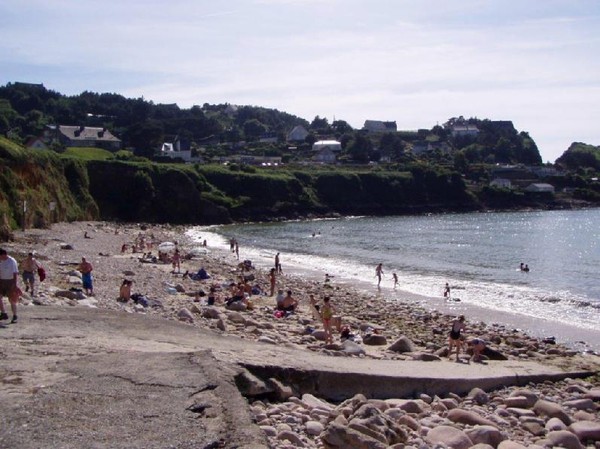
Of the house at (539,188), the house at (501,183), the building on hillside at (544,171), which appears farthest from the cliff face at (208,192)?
→ the building on hillside at (544,171)

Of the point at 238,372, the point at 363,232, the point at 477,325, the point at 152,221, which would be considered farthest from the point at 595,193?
the point at 238,372

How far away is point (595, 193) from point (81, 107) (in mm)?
107782

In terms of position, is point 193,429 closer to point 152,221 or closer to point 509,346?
point 509,346

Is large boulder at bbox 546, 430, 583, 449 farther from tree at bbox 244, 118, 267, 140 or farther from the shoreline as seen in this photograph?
tree at bbox 244, 118, 267, 140

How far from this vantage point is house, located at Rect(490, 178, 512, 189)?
5015 inches

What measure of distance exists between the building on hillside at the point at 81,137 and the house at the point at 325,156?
4298 cm

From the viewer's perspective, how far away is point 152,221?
8231 cm

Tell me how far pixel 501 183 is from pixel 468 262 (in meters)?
91.6

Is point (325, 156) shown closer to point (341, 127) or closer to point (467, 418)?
point (341, 127)

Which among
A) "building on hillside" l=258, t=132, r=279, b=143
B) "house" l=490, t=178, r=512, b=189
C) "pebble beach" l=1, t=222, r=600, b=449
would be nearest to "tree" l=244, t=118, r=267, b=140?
"building on hillside" l=258, t=132, r=279, b=143

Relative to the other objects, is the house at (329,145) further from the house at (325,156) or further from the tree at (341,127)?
the tree at (341,127)

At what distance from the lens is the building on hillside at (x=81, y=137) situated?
113062 mm

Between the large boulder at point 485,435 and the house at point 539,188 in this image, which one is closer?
the large boulder at point 485,435

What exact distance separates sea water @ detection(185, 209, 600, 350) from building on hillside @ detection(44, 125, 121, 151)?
43.1 m
